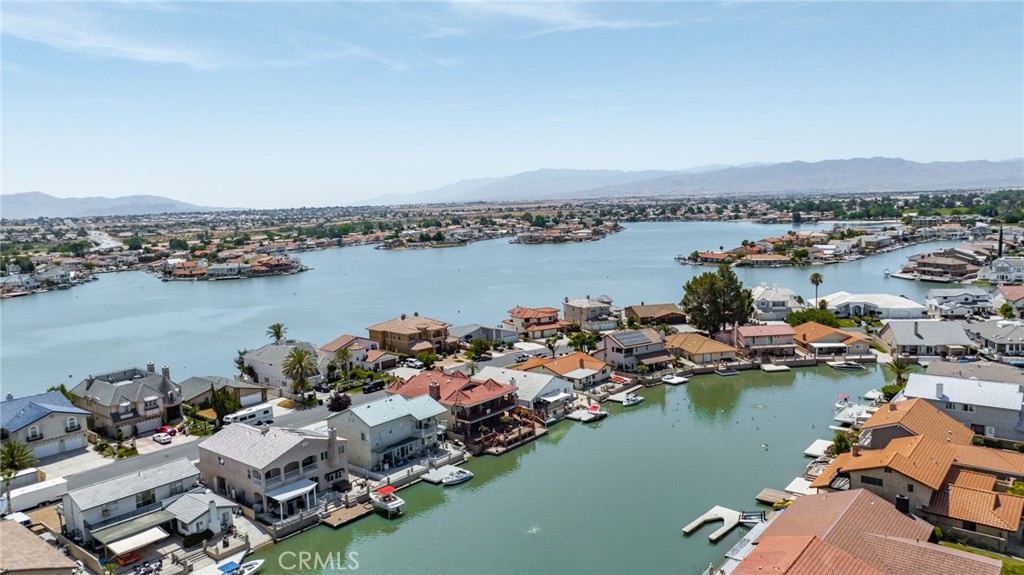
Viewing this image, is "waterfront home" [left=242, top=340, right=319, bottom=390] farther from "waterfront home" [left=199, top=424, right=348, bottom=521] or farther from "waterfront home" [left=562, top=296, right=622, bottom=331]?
"waterfront home" [left=562, top=296, right=622, bottom=331]

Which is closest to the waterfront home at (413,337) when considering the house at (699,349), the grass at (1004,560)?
the house at (699,349)

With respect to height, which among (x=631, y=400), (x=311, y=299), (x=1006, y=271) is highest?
(x=1006, y=271)

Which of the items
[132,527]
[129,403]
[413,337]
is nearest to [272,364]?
[129,403]

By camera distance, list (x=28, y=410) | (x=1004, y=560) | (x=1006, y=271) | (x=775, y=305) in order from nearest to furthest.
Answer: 1. (x=1004, y=560)
2. (x=28, y=410)
3. (x=775, y=305)
4. (x=1006, y=271)

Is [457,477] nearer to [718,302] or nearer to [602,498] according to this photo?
[602,498]

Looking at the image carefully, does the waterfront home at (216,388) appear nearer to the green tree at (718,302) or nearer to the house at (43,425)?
the house at (43,425)

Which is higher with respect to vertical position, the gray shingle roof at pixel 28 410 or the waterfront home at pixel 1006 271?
the gray shingle roof at pixel 28 410

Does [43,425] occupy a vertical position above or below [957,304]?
above
